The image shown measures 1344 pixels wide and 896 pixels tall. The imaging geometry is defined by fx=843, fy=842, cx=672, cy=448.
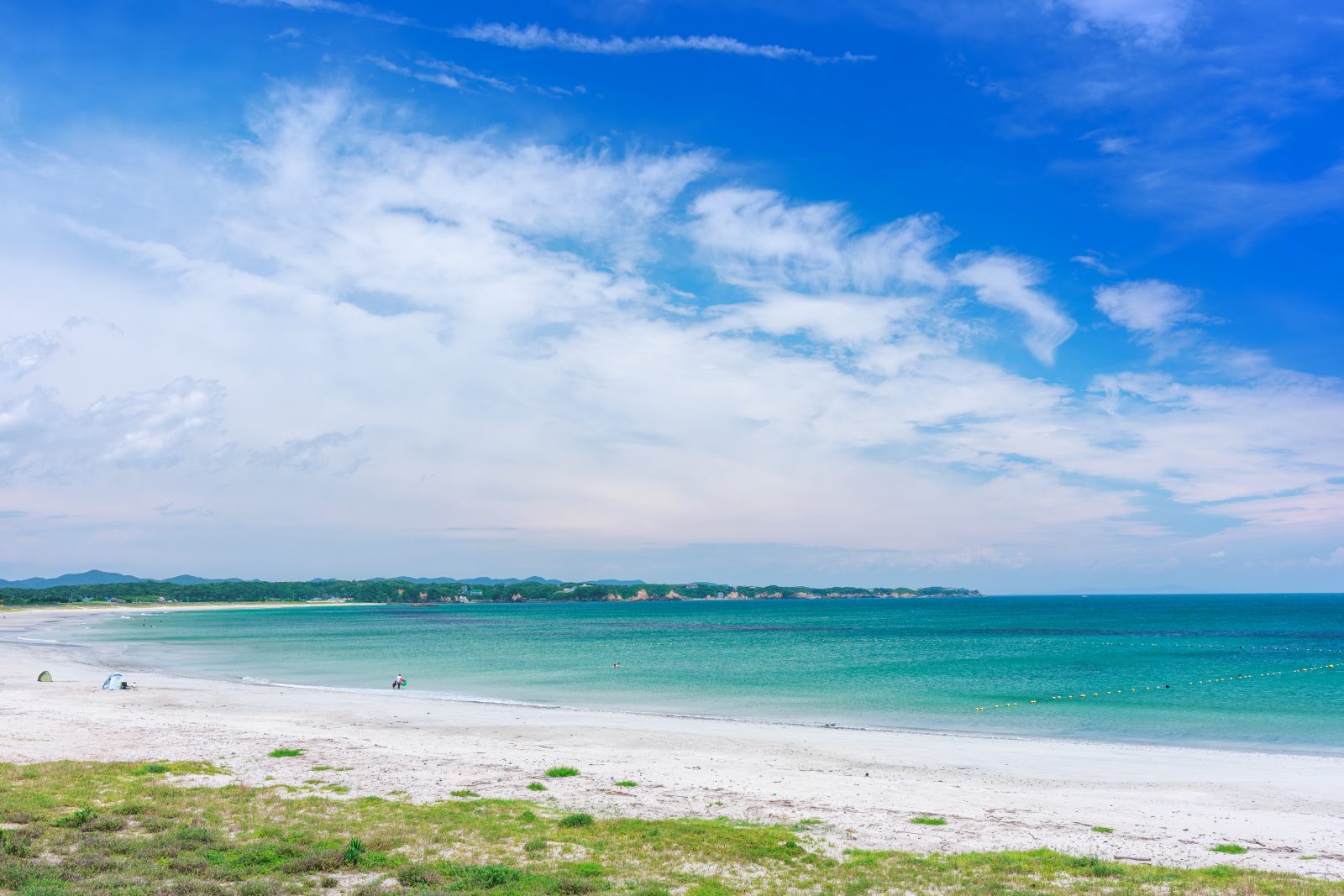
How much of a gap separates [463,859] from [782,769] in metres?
13.9

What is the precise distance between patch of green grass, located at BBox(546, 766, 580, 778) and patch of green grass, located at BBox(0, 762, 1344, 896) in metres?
5.08

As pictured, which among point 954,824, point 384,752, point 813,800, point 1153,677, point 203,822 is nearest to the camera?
point 203,822

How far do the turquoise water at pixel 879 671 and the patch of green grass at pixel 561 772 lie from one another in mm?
19552

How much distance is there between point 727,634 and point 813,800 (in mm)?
106137

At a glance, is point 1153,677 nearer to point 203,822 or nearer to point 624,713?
point 624,713

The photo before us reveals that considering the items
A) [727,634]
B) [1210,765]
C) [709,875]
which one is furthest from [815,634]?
[709,875]

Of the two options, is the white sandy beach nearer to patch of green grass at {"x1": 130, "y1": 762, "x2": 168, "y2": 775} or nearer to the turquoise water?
patch of green grass at {"x1": 130, "y1": 762, "x2": 168, "y2": 775}

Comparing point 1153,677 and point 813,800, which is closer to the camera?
point 813,800

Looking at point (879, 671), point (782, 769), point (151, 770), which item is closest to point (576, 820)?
point (782, 769)

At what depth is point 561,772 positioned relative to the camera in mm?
23062

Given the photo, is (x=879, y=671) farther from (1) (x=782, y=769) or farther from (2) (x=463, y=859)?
→ (2) (x=463, y=859)

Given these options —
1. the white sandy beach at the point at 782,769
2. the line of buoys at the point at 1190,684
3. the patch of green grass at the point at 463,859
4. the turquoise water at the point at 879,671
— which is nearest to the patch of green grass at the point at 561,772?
the white sandy beach at the point at 782,769

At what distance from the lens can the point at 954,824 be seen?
18172mm

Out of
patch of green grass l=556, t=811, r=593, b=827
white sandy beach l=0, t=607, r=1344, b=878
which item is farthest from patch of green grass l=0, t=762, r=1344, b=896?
white sandy beach l=0, t=607, r=1344, b=878
